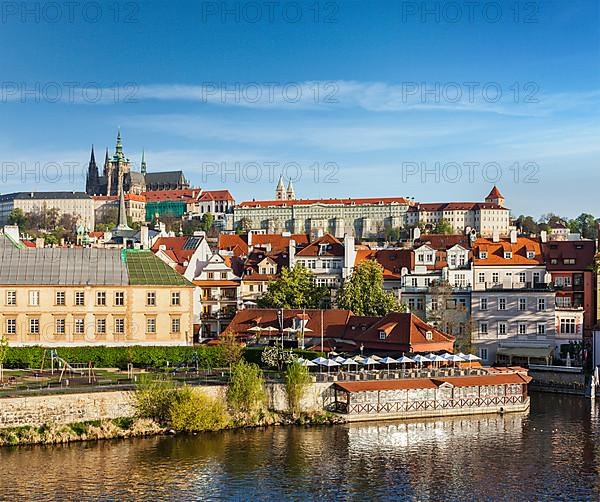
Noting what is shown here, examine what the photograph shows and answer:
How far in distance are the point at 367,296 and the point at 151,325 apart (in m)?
17.8

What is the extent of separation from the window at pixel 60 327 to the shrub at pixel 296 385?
1914 centimetres

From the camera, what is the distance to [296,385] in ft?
167

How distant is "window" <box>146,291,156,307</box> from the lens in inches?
2522

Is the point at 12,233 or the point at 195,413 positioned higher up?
the point at 12,233

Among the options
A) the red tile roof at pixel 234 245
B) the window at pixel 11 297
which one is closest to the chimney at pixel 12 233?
the window at pixel 11 297

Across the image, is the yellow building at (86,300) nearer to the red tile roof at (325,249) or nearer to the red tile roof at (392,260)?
the red tile roof at (392,260)

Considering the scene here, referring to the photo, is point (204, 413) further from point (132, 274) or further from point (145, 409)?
point (132, 274)

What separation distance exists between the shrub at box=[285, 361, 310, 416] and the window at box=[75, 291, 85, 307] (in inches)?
738

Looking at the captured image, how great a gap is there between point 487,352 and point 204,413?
30801 millimetres

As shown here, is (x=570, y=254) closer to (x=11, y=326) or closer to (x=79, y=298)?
(x=79, y=298)

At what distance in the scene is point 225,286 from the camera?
269 ft

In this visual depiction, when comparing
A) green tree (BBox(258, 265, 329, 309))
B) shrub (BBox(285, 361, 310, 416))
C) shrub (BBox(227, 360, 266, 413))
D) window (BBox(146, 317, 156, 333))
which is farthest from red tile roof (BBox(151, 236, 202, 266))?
shrub (BBox(227, 360, 266, 413))

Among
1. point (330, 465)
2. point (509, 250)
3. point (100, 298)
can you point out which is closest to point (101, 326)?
point (100, 298)

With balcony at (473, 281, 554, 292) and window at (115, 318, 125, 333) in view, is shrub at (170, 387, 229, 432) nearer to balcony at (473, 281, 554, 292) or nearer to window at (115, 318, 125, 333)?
window at (115, 318, 125, 333)
